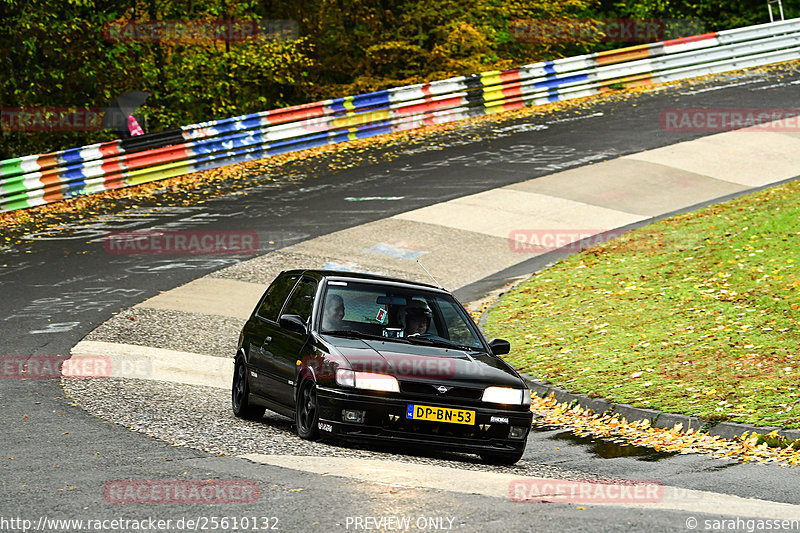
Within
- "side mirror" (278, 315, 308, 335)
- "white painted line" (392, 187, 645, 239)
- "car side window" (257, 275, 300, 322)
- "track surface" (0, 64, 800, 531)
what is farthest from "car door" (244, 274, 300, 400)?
"white painted line" (392, 187, 645, 239)

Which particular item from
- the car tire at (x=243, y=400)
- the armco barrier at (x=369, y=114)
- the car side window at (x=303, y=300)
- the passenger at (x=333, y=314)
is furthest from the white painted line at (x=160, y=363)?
the armco barrier at (x=369, y=114)

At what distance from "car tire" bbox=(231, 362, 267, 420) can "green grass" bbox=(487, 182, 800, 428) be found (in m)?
3.54

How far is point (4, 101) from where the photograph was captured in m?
29.9

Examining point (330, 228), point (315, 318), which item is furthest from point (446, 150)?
point (315, 318)

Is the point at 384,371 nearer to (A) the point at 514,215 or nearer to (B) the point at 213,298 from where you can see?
(B) the point at 213,298

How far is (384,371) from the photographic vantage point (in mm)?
8844

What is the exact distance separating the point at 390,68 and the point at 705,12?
1412 centimetres

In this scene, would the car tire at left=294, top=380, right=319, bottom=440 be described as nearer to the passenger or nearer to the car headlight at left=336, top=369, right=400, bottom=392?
the car headlight at left=336, top=369, right=400, bottom=392

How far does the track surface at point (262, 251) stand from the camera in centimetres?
677

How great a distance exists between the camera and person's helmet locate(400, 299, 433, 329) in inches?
391

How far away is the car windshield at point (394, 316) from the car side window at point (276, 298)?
0.93m

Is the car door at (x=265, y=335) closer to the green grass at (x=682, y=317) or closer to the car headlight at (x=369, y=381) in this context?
the car headlight at (x=369, y=381)

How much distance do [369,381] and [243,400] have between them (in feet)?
7.99

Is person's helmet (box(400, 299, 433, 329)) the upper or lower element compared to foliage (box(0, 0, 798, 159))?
lower
